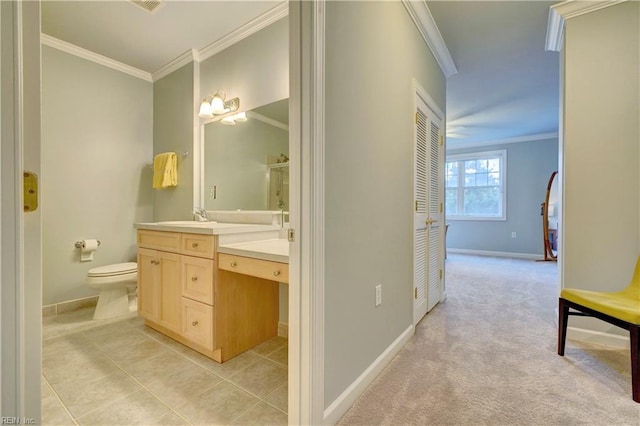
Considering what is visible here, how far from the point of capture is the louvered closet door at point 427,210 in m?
2.26

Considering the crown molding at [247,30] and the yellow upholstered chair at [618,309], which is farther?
the crown molding at [247,30]

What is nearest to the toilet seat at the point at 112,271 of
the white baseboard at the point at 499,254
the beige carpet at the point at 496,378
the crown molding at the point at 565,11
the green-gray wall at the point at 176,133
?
the green-gray wall at the point at 176,133

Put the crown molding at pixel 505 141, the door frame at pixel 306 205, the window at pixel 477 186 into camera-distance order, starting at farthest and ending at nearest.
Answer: the window at pixel 477 186 → the crown molding at pixel 505 141 → the door frame at pixel 306 205

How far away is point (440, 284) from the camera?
2871mm

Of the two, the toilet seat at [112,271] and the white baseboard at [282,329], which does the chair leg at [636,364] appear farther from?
the toilet seat at [112,271]

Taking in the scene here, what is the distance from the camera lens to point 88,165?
9.22 ft

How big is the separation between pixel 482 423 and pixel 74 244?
349cm

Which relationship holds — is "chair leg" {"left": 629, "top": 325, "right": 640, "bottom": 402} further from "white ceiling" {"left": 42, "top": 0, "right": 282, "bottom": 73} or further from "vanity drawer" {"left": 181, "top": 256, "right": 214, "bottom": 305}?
"white ceiling" {"left": 42, "top": 0, "right": 282, "bottom": 73}

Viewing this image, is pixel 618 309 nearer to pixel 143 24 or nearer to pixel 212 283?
pixel 212 283

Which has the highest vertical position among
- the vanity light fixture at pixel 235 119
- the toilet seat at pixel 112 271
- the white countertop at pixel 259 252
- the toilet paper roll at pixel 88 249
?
the vanity light fixture at pixel 235 119

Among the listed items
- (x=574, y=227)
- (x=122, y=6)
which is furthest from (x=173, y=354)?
(x=574, y=227)

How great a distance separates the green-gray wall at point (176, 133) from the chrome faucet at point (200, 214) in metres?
0.08

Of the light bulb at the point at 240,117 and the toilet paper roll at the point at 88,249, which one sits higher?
the light bulb at the point at 240,117

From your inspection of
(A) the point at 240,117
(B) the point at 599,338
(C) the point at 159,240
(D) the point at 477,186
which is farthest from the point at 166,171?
(D) the point at 477,186
